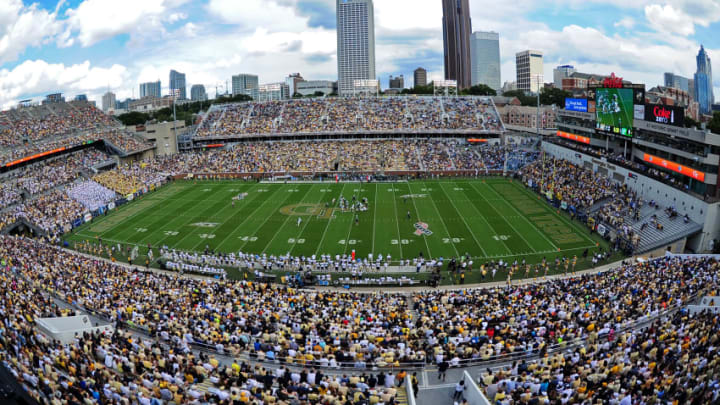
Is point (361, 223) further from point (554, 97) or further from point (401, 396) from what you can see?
point (554, 97)

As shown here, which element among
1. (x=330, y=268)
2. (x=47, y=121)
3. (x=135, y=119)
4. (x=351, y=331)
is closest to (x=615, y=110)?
(x=330, y=268)

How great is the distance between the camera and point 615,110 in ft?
137

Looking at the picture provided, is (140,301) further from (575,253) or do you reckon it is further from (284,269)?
(575,253)

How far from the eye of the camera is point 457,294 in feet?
73.7

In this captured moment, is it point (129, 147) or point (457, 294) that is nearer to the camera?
point (457, 294)

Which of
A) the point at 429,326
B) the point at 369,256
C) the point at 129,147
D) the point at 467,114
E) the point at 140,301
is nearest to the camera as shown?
the point at 429,326

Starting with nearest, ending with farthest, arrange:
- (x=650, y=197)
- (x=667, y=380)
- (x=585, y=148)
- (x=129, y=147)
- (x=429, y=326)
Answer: (x=667, y=380)
(x=429, y=326)
(x=650, y=197)
(x=585, y=148)
(x=129, y=147)

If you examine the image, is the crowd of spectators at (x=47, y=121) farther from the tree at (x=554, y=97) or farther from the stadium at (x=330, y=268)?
the tree at (x=554, y=97)

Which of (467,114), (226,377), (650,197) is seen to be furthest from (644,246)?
(467,114)

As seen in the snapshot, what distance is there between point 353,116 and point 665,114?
147ft

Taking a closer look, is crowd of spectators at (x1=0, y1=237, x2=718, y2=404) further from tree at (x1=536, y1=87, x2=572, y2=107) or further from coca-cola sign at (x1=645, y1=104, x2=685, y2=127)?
tree at (x1=536, y1=87, x2=572, y2=107)

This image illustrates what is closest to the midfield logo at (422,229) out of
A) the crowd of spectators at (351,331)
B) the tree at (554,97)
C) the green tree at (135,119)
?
the crowd of spectators at (351,331)

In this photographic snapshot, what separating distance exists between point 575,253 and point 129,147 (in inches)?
2234

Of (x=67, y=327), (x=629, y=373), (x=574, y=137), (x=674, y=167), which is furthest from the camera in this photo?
(x=574, y=137)
